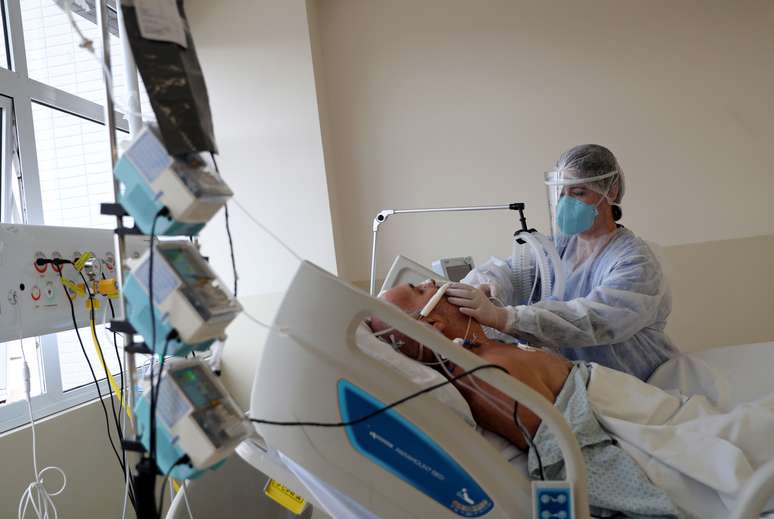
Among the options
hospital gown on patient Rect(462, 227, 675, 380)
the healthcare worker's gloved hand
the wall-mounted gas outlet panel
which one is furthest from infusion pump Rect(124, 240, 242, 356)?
hospital gown on patient Rect(462, 227, 675, 380)

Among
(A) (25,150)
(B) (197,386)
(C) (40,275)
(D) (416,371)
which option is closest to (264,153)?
(A) (25,150)

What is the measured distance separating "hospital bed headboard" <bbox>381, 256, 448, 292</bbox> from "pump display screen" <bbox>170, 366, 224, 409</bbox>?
117 cm

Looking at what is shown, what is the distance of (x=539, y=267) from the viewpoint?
2.22 meters

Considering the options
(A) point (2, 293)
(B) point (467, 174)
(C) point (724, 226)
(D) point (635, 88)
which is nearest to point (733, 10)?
(D) point (635, 88)

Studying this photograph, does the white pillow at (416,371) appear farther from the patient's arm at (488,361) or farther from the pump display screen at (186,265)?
the pump display screen at (186,265)

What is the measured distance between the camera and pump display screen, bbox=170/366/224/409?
92 centimetres

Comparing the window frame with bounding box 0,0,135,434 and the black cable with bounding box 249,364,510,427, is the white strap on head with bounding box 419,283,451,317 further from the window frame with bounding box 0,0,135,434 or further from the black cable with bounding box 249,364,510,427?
the window frame with bounding box 0,0,135,434

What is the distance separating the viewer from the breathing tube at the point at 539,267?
2.05 meters

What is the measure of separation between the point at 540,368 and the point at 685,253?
2408mm

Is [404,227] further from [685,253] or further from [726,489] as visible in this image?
[726,489]

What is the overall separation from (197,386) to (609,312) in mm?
1418

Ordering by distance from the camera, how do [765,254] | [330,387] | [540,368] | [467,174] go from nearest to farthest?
[330,387], [540,368], [765,254], [467,174]

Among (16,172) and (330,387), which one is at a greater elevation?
(16,172)

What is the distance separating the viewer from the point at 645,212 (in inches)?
142
